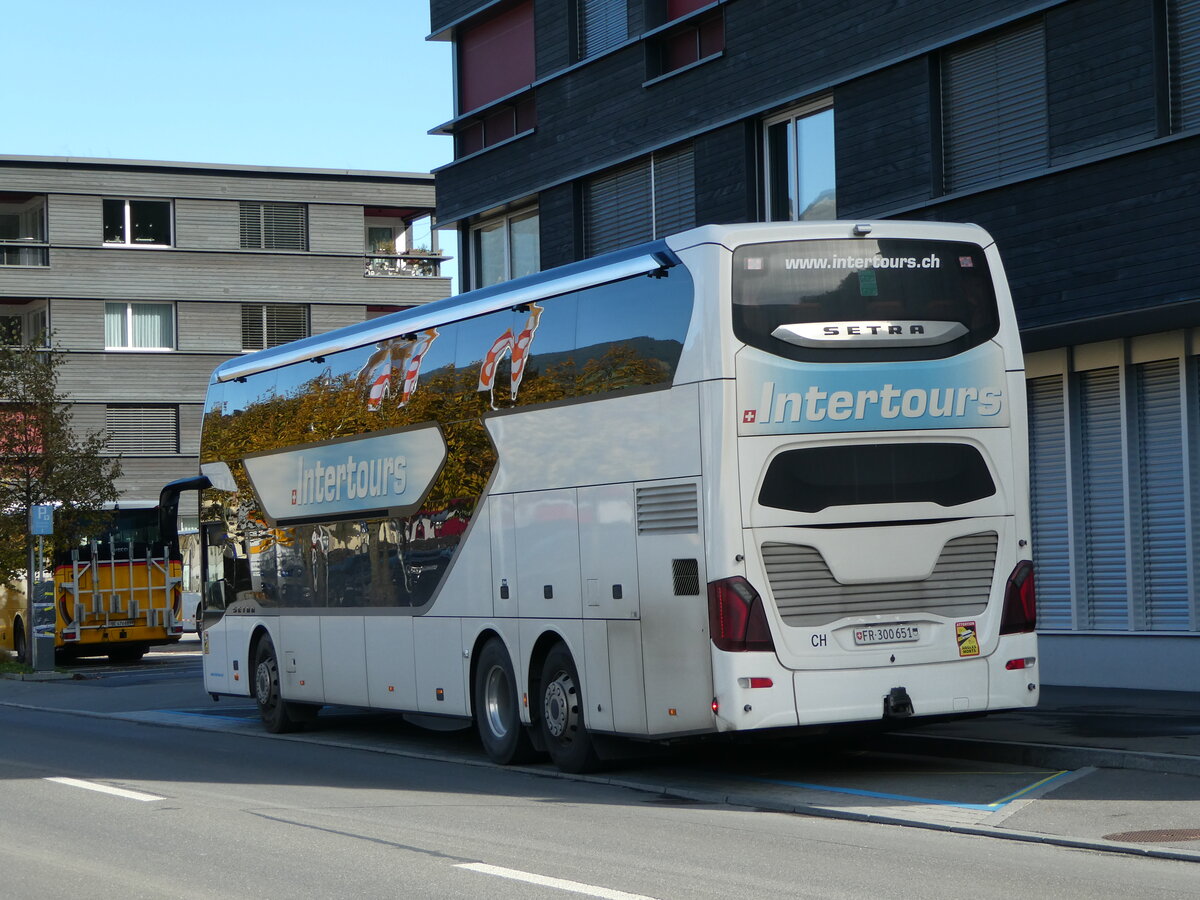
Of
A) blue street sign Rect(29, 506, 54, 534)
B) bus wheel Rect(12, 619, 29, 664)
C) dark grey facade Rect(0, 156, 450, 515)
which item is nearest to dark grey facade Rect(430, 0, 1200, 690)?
blue street sign Rect(29, 506, 54, 534)

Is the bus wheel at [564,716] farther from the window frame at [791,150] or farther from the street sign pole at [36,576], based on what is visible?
the street sign pole at [36,576]

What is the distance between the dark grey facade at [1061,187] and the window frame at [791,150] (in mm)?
29

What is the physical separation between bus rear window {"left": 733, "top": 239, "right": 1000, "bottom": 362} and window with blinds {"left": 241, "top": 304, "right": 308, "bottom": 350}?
45.3 m

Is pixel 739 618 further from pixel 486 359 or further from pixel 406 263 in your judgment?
pixel 406 263

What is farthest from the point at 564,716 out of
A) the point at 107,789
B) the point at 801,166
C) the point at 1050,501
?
the point at 801,166

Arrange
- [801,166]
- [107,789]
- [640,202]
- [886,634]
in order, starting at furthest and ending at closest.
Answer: [640,202] < [801,166] < [107,789] < [886,634]

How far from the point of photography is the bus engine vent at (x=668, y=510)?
1241 centimetres

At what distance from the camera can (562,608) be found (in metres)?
14.0

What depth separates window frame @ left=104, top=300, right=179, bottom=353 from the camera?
180 feet

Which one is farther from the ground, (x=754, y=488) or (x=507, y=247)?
(x=507, y=247)

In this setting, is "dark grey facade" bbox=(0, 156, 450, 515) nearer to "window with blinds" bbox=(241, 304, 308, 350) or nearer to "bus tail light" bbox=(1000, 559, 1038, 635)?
"window with blinds" bbox=(241, 304, 308, 350)

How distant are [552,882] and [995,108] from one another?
12288 mm

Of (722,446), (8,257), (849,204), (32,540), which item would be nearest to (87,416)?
(8,257)

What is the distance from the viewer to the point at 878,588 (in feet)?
40.8
